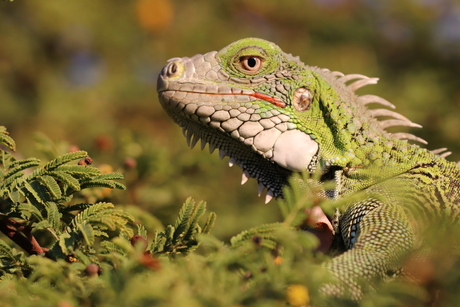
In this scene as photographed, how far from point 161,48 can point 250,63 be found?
5.32m

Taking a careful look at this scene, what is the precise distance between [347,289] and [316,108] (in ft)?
5.34

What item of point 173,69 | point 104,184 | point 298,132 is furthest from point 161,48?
point 104,184

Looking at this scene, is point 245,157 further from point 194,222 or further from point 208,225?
point 194,222

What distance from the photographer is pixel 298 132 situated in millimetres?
3926

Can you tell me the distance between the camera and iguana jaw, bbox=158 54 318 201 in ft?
12.8

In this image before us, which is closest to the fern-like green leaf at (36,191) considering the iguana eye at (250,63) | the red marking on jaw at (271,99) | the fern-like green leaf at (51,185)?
the fern-like green leaf at (51,185)

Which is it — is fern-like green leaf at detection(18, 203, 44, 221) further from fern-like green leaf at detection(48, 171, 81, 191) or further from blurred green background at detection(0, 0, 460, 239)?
blurred green background at detection(0, 0, 460, 239)

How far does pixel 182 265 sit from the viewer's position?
2.38 metres

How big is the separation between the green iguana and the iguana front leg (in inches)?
0.6

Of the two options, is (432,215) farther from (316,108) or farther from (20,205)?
(20,205)

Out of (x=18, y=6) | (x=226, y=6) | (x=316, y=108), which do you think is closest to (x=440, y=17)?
(x=226, y=6)

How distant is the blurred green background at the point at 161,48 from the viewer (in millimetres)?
8055

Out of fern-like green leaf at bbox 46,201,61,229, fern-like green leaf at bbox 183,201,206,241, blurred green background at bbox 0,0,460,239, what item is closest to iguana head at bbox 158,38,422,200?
fern-like green leaf at bbox 183,201,206,241

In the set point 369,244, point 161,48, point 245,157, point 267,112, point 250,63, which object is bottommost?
point 369,244
